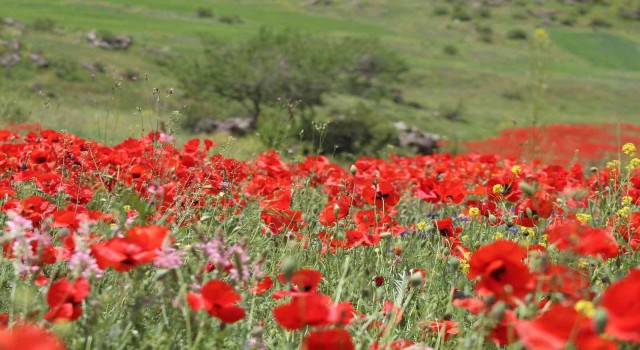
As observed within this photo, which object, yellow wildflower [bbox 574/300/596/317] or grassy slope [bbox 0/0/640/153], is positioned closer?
yellow wildflower [bbox 574/300/596/317]

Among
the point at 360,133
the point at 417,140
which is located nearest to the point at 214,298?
the point at 360,133

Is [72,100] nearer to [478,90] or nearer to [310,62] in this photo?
[310,62]

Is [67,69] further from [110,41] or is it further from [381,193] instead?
[381,193]

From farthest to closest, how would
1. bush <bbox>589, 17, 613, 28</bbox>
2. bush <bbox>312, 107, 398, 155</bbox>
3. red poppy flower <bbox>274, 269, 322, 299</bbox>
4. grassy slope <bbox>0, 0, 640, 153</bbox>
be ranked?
bush <bbox>589, 17, 613, 28</bbox> < grassy slope <bbox>0, 0, 640, 153</bbox> < bush <bbox>312, 107, 398, 155</bbox> < red poppy flower <bbox>274, 269, 322, 299</bbox>

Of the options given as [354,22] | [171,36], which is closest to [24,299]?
[171,36]

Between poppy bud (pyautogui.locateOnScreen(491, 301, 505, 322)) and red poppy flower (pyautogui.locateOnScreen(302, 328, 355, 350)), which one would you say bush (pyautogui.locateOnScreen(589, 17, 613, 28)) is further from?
red poppy flower (pyautogui.locateOnScreen(302, 328, 355, 350))

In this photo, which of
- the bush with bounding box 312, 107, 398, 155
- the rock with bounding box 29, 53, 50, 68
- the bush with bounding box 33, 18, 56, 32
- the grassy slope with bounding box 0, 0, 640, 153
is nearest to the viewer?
the bush with bounding box 312, 107, 398, 155

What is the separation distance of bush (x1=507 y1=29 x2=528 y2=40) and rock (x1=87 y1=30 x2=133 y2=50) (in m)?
27.5

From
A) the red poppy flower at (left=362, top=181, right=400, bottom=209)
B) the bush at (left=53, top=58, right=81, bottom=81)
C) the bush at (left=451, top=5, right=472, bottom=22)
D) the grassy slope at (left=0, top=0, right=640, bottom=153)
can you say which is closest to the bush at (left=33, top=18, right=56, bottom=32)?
the grassy slope at (left=0, top=0, right=640, bottom=153)

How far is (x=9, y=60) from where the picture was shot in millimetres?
25641

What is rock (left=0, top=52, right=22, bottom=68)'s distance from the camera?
25.4 metres

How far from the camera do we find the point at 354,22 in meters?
53.8

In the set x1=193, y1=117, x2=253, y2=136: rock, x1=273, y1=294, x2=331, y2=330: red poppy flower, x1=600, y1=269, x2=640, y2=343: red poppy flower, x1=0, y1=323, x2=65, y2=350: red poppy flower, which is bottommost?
x1=193, y1=117, x2=253, y2=136: rock

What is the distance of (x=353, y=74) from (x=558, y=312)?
26.3 m
